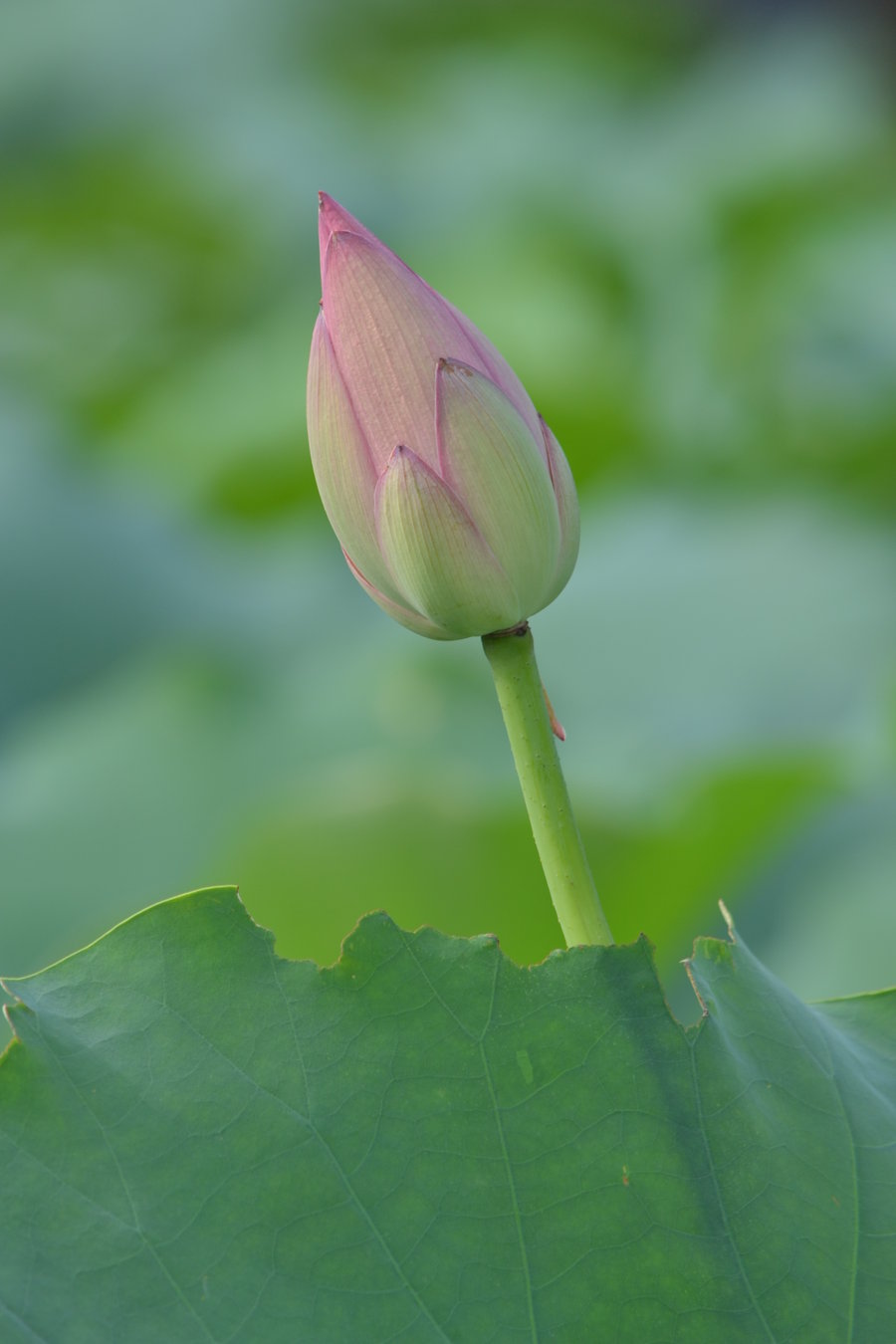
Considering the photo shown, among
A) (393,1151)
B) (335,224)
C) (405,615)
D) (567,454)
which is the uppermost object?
(567,454)

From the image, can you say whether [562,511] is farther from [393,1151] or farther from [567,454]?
[567,454]

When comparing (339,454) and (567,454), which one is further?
(567,454)

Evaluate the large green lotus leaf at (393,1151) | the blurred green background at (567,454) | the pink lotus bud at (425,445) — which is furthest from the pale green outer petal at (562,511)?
the blurred green background at (567,454)

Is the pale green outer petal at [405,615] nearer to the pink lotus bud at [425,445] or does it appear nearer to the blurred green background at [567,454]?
the pink lotus bud at [425,445]

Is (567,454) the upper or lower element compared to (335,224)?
upper

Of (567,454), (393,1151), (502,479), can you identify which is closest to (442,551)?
(502,479)
